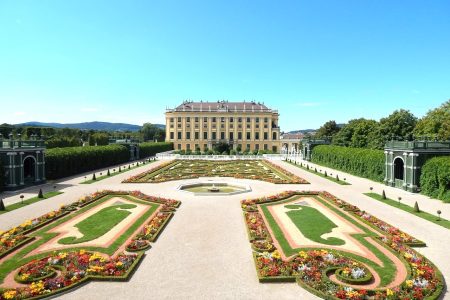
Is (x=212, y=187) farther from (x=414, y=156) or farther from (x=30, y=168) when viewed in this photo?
(x=30, y=168)

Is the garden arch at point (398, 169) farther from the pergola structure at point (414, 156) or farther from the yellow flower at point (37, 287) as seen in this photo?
the yellow flower at point (37, 287)

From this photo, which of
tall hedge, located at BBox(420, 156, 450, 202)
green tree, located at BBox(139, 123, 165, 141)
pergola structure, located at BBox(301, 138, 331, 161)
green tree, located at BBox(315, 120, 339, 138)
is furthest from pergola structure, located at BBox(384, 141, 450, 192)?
green tree, located at BBox(139, 123, 165, 141)

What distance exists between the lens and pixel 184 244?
18.0 metres

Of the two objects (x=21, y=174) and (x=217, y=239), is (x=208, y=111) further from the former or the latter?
(x=217, y=239)

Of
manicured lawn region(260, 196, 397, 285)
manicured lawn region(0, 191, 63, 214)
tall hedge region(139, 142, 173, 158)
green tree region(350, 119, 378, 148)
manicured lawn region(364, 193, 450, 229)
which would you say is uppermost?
green tree region(350, 119, 378, 148)

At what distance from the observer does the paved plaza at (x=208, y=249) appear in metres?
12.8

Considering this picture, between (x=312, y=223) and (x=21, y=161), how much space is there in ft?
105

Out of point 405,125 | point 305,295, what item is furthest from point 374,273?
point 405,125

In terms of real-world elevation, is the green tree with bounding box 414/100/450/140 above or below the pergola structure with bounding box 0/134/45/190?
above

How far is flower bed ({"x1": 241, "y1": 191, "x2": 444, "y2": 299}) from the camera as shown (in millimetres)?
12422

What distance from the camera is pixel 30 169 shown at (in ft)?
132

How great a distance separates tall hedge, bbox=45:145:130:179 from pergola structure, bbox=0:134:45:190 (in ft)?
8.09

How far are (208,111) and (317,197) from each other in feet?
285

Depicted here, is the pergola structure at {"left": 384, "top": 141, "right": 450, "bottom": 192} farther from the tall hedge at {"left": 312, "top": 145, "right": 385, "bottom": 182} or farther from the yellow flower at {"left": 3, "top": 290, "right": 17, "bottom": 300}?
the yellow flower at {"left": 3, "top": 290, "right": 17, "bottom": 300}
